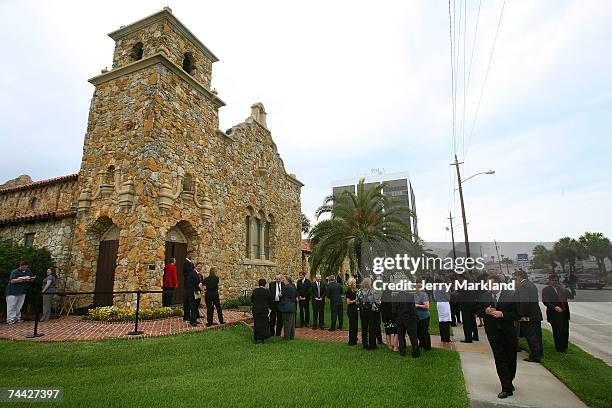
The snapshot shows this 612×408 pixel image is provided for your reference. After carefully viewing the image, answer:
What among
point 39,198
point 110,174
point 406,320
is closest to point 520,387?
point 406,320

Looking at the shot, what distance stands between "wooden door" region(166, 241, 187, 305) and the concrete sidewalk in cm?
971

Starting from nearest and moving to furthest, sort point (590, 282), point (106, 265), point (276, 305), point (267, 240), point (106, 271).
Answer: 1. point (276, 305)
2. point (106, 271)
3. point (106, 265)
4. point (267, 240)
5. point (590, 282)

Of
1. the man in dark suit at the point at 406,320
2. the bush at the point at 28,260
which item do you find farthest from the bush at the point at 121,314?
the man in dark suit at the point at 406,320

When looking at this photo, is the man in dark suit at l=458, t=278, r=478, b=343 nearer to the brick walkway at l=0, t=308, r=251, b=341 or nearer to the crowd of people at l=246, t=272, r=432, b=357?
the crowd of people at l=246, t=272, r=432, b=357

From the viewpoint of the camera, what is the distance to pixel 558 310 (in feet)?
25.1

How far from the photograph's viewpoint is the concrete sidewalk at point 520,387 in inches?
180

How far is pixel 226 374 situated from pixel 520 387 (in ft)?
15.9

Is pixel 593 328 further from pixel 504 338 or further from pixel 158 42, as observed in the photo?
pixel 158 42

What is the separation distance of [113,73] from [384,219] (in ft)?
45.0

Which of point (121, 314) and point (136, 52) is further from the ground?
point (136, 52)

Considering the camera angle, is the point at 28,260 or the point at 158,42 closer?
the point at 28,260

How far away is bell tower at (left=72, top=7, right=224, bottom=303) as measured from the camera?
10.9 m

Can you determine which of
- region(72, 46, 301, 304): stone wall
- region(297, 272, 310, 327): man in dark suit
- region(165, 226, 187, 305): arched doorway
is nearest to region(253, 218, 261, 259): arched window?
region(72, 46, 301, 304): stone wall

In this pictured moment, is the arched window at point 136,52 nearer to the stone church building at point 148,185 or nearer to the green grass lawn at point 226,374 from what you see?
the stone church building at point 148,185
